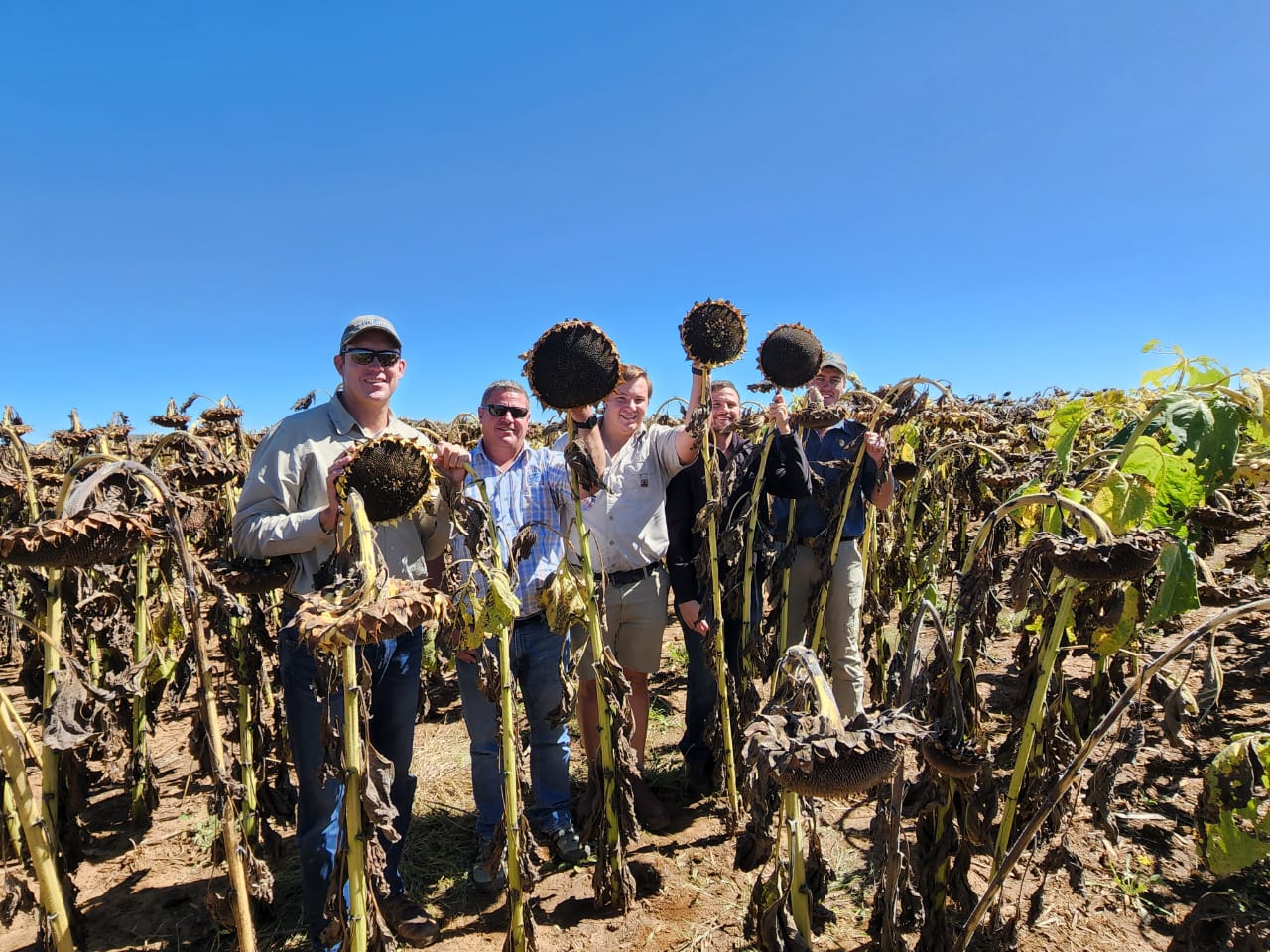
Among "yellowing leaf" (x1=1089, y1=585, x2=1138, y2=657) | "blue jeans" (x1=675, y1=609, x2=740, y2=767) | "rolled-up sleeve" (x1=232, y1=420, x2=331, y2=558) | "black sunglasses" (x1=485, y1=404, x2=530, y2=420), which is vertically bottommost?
"blue jeans" (x1=675, y1=609, x2=740, y2=767)

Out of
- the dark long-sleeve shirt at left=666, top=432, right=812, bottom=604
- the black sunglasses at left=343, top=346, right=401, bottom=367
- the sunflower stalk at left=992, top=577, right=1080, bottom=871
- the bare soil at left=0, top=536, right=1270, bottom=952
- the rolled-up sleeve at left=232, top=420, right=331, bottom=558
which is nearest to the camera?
the sunflower stalk at left=992, top=577, right=1080, bottom=871

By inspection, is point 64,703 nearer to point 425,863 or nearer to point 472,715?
point 472,715

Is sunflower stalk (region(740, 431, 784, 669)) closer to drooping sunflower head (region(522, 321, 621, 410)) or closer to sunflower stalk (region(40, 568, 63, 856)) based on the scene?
drooping sunflower head (region(522, 321, 621, 410))

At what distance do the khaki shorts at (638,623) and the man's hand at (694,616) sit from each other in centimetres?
15

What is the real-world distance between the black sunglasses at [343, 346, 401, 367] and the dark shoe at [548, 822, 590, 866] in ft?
8.54

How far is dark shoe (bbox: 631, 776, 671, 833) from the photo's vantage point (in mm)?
4086

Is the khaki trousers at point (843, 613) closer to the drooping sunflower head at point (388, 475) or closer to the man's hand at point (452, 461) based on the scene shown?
Result: the man's hand at point (452, 461)

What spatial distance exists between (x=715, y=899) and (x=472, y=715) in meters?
1.49

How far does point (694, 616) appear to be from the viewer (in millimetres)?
4137

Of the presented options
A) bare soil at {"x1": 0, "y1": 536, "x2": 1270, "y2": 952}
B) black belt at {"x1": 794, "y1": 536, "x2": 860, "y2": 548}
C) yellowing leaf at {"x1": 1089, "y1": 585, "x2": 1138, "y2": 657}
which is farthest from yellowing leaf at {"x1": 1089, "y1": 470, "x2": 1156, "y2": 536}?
black belt at {"x1": 794, "y1": 536, "x2": 860, "y2": 548}

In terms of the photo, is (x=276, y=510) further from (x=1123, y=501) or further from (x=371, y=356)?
(x=1123, y=501)

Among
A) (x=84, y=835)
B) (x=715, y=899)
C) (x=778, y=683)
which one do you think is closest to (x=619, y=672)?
(x=778, y=683)

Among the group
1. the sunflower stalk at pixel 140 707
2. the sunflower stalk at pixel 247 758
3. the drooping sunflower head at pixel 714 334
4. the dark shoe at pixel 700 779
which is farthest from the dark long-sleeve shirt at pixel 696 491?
the sunflower stalk at pixel 140 707

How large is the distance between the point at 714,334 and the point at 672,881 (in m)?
2.75
